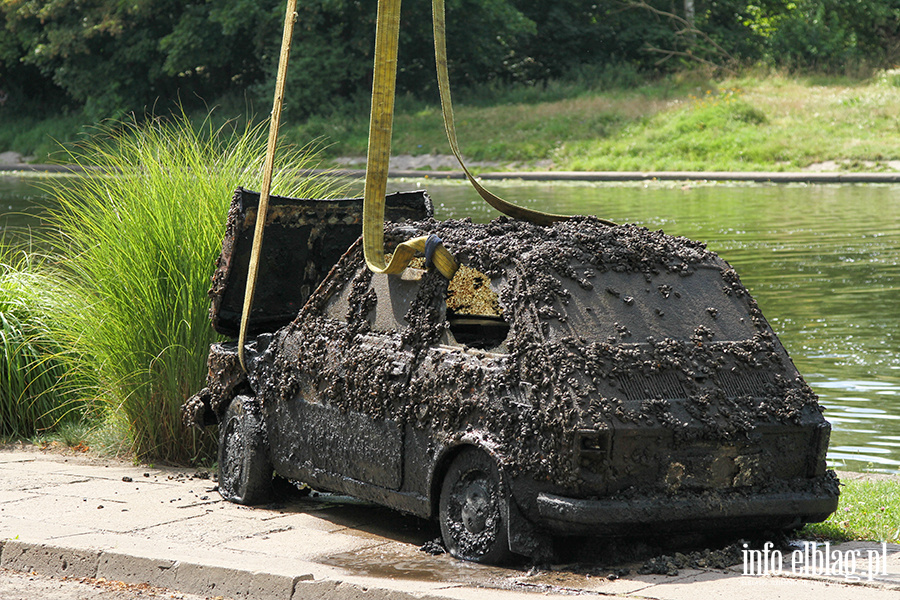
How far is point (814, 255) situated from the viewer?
20.2 metres

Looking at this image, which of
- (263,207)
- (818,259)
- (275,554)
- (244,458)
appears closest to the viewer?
(275,554)

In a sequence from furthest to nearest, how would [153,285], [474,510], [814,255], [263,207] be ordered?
[814,255], [153,285], [263,207], [474,510]

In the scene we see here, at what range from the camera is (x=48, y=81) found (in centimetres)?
6725

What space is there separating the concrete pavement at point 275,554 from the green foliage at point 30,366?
206cm

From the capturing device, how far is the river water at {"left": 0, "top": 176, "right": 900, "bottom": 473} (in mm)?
10953

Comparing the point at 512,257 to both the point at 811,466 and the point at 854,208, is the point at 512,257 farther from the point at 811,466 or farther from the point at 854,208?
the point at 854,208

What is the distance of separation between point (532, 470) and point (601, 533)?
1.33ft

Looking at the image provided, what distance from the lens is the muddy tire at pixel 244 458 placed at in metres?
7.43

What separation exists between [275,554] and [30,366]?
4966 millimetres

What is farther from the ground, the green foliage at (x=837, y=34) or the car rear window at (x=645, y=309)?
the green foliage at (x=837, y=34)

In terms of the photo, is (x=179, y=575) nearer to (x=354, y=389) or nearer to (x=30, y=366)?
(x=354, y=389)

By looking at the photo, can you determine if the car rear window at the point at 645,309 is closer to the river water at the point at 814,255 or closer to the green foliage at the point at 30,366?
the river water at the point at 814,255

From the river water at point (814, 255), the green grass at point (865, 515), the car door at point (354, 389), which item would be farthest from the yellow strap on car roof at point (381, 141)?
the river water at point (814, 255)

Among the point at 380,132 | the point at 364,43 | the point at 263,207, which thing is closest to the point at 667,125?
the point at 364,43
